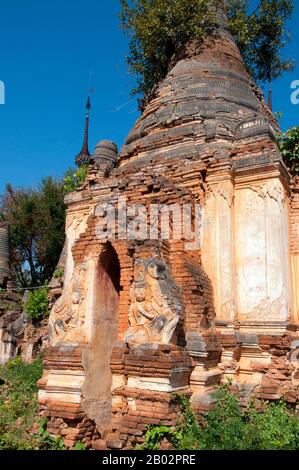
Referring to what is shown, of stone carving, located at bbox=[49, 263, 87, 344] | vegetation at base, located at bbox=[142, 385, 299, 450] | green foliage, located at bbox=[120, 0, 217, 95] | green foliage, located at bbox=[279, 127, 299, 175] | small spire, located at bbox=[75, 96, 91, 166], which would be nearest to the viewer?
vegetation at base, located at bbox=[142, 385, 299, 450]

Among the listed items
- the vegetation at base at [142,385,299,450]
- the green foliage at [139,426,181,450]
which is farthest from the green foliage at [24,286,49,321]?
the green foliage at [139,426,181,450]

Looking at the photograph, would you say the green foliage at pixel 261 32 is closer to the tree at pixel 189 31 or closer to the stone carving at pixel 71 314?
the tree at pixel 189 31

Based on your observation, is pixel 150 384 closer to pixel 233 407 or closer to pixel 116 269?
pixel 233 407

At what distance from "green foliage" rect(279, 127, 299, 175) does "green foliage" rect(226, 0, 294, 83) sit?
883cm

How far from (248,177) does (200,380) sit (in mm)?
3595

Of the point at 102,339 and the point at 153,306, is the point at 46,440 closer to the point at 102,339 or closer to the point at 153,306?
the point at 102,339

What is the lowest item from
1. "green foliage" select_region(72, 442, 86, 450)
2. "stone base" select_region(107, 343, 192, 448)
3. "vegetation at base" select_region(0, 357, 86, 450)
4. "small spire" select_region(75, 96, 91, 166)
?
"green foliage" select_region(72, 442, 86, 450)

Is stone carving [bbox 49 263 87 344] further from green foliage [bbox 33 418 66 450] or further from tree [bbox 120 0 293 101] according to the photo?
tree [bbox 120 0 293 101]

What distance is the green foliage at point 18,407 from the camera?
610 cm

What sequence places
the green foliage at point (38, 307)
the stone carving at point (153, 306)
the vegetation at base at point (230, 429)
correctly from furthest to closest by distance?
the green foliage at point (38, 307), the stone carving at point (153, 306), the vegetation at base at point (230, 429)

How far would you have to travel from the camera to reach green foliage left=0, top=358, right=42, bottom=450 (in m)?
6.10

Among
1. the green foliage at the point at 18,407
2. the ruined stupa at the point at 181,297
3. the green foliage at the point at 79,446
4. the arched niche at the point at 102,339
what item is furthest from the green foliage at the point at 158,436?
the green foliage at the point at 18,407

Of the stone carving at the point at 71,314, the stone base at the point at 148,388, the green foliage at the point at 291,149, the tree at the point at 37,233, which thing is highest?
the tree at the point at 37,233

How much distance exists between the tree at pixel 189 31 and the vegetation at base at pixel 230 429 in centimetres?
1006
